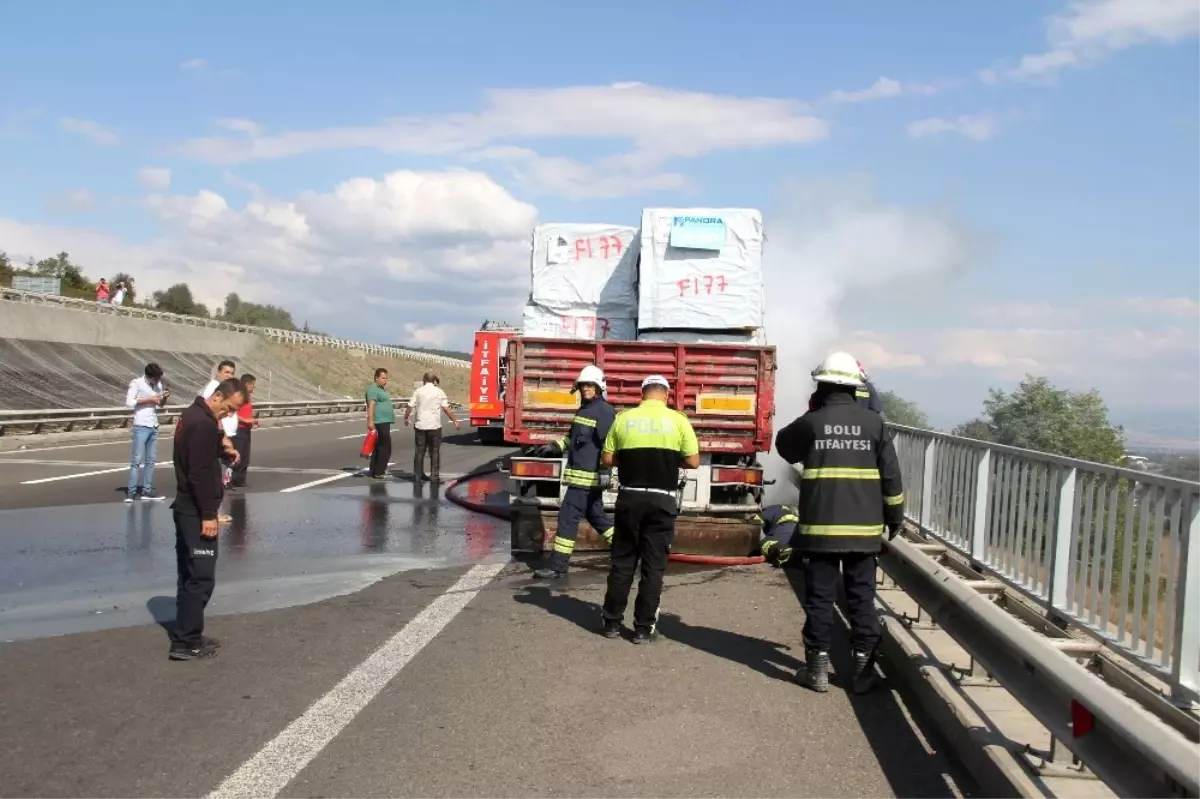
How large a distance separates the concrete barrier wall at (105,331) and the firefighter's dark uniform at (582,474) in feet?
119

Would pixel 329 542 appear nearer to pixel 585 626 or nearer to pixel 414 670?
pixel 585 626

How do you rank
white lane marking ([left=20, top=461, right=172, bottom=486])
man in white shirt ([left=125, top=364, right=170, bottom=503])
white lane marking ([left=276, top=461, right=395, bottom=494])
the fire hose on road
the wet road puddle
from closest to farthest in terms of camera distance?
the wet road puddle → the fire hose on road → man in white shirt ([left=125, top=364, right=170, bottom=503]) → white lane marking ([left=20, top=461, right=172, bottom=486]) → white lane marking ([left=276, top=461, right=395, bottom=494])

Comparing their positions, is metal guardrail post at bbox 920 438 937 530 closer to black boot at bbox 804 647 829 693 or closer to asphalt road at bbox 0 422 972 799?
asphalt road at bbox 0 422 972 799

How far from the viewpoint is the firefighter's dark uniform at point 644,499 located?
7.47 m

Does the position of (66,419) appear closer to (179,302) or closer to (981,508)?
(981,508)

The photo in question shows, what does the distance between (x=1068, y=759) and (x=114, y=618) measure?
245 inches

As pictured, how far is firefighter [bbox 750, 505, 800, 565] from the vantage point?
1041cm

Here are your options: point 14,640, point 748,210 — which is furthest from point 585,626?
point 748,210

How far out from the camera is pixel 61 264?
285ft

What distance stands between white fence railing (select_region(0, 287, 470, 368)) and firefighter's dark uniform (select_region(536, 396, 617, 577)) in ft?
123

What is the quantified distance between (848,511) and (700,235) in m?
5.78

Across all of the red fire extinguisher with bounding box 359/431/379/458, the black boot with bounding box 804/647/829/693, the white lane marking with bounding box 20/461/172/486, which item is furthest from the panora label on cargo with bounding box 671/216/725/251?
the white lane marking with bounding box 20/461/172/486

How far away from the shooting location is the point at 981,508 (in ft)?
25.9

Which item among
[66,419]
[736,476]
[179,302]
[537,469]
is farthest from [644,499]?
[179,302]
